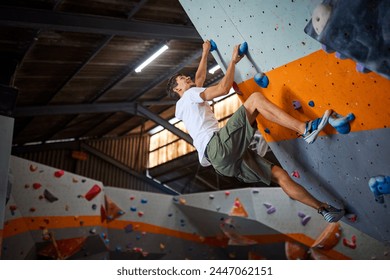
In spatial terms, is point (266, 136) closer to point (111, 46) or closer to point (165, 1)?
point (165, 1)

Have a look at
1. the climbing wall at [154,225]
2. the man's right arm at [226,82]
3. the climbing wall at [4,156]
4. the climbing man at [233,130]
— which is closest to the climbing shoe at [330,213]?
the climbing man at [233,130]

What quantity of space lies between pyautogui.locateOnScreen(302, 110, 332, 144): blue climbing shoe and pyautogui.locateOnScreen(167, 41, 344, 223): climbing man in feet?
0.11

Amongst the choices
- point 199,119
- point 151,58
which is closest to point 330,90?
point 199,119

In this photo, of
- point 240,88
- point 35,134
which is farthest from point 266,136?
point 35,134

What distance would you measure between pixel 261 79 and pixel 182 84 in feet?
2.15

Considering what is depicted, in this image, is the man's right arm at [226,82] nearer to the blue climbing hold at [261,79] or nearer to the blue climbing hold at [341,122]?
the blue climbing hold at [261,79]

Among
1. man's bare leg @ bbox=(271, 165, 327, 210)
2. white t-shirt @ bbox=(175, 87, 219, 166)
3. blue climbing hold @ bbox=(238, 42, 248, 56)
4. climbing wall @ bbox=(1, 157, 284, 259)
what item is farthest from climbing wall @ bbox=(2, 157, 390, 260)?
blue climbing hold @ bbox=(238, 42, 248, 56)

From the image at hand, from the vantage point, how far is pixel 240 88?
8.50 ft

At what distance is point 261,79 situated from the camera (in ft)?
7.58

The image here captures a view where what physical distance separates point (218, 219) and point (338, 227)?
2199 mm

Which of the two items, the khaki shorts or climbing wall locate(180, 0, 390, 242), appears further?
the khaki shorts

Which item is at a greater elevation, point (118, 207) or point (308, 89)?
point (308, 89)

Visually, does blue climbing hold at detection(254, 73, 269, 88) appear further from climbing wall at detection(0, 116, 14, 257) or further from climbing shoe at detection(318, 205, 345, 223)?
climbing wall at detection(0, 116, 14, 257)

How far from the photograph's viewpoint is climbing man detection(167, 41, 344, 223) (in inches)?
88.9
